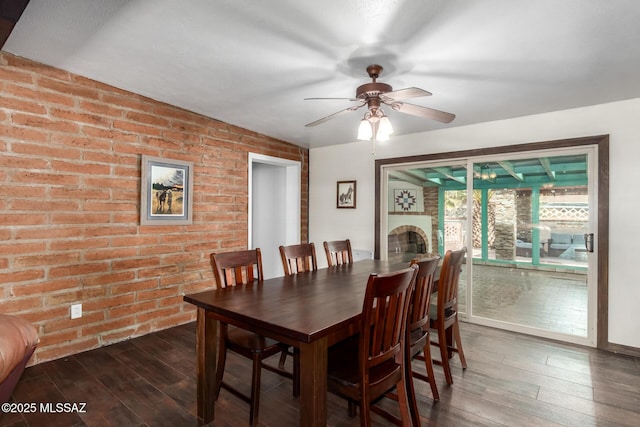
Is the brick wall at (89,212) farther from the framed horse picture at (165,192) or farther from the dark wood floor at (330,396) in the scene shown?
the dark wood floor at (330,396)

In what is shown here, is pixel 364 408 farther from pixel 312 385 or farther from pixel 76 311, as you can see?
pixel 76 311

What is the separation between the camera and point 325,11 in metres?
1.75

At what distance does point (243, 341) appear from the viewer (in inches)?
76.5

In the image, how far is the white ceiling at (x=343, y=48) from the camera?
5.71ft

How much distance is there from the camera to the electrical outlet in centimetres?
267

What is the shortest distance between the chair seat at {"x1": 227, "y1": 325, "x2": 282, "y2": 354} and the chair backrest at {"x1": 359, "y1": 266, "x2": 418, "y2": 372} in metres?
0.65

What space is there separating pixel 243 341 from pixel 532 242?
3.22m

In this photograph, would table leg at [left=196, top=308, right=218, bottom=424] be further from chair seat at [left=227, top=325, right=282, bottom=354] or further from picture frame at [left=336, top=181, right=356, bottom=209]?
picture frame at [left=336, top=181, right=356, bottom=209]

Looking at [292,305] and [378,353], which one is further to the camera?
[292,305]

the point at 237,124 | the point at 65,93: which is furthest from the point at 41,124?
the point at 237,124

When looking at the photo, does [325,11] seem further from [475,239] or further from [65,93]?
[475,239]

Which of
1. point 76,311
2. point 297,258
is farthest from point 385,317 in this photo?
point 76,311

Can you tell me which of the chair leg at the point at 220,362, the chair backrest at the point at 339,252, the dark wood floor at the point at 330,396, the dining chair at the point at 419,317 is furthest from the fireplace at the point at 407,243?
the chair leg at the point at 220,362

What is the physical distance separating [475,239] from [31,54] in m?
4.41
